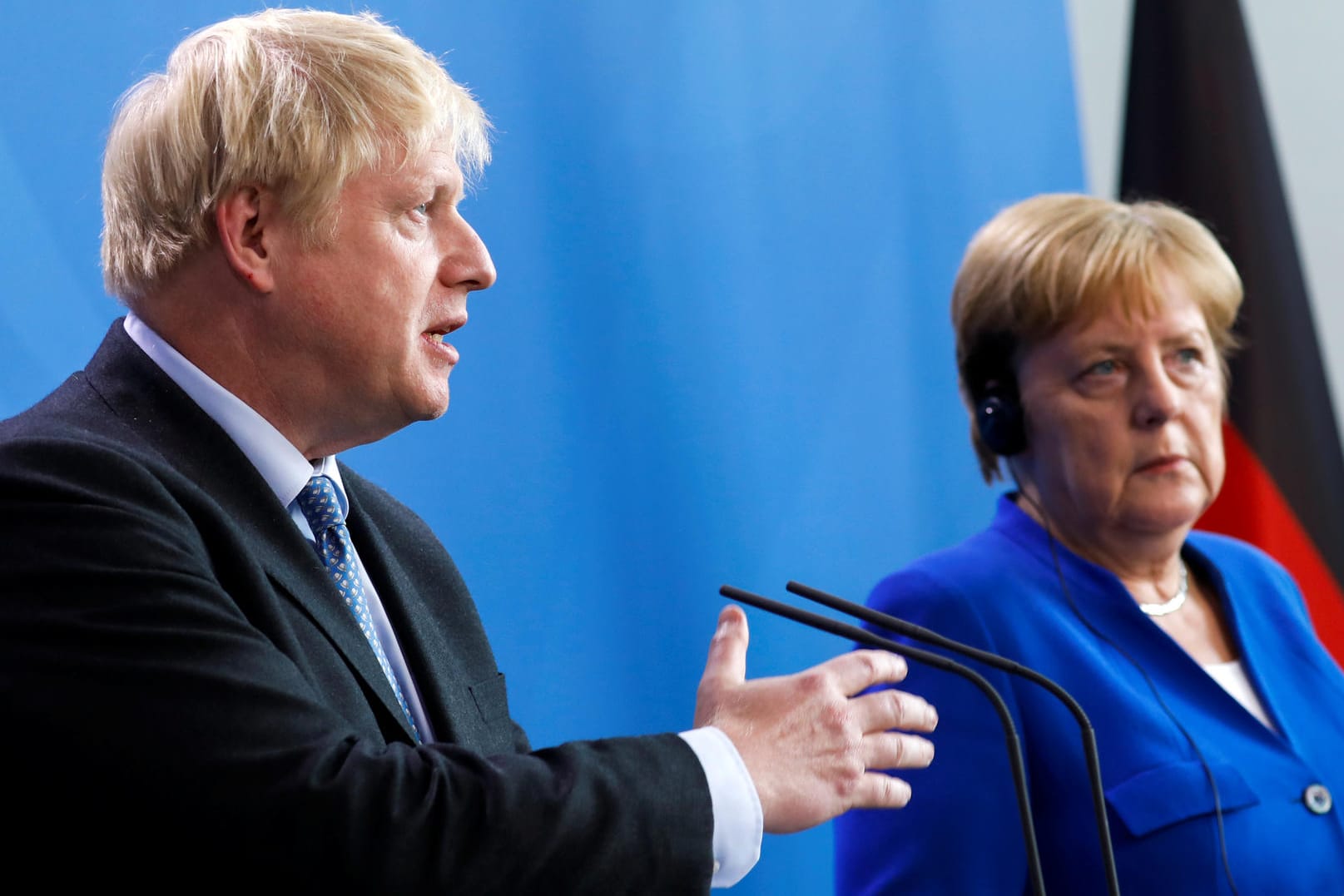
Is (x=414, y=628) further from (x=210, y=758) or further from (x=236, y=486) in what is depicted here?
(x=210, y=758)

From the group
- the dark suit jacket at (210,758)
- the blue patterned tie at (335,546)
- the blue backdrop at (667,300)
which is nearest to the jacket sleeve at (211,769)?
the dark suit jacket at (210,758)

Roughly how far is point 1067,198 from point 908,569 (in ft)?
1.84

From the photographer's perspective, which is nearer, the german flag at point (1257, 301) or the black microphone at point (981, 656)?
the black microphone at point (981, 656)

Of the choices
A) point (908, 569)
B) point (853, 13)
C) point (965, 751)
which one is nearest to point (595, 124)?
point (853, 13)

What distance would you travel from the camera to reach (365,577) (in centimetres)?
124

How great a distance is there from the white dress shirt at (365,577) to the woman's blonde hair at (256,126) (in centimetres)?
8

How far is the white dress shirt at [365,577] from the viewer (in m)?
0.95

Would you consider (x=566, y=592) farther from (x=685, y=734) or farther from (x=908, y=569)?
(x=685, y=734)

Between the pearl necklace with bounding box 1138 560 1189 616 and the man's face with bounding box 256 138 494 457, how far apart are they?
0.94 meters

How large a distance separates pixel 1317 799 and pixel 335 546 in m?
1.10

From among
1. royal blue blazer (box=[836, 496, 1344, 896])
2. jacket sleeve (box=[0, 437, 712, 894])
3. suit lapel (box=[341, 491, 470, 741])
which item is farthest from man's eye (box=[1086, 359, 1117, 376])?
jacket sleeve (box=[0, 437, 712, 894])

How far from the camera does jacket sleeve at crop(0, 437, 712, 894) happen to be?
0.85 m

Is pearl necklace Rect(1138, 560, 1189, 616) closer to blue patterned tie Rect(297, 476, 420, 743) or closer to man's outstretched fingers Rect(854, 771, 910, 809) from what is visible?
man's outstretched fingers Rect(854, 771, 910, 809)

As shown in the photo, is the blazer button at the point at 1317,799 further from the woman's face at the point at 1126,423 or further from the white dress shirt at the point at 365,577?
the white dress shirt at the point at 365,577
